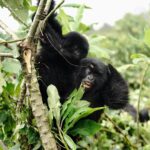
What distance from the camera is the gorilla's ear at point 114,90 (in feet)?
10.5

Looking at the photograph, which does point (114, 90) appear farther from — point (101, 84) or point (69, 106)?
point (69, 106)

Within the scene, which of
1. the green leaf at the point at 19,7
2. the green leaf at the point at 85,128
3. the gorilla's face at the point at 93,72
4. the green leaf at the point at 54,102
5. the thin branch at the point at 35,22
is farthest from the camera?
the gorilla's face at the point at 93,72

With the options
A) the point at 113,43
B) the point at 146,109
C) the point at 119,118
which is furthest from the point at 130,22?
the point at 119,118

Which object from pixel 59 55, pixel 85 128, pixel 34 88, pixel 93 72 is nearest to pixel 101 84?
pixel 93 72

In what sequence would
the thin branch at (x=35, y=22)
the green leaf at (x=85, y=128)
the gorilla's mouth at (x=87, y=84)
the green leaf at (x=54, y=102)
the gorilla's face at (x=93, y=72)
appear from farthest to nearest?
the gorilla's face at (x=93, y=72), the gorilla's mouth at (x=87, y=84), the green leaf at (x=85, y=128), the green leaf at (x=54, y=102), the thin branch at (x=35, y=22)

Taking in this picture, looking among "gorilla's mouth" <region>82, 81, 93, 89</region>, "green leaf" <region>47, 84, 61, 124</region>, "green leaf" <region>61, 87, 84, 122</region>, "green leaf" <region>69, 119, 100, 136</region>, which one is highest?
"green leaf" <region>47, 84, 61, 124</region>

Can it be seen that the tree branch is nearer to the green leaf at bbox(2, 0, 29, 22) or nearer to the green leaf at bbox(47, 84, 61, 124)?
the green leaf at bbox(47, 84, 61, 124)

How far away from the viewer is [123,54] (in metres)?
10.9

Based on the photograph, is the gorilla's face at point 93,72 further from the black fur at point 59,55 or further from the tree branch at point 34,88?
the tree branch at point 34,88

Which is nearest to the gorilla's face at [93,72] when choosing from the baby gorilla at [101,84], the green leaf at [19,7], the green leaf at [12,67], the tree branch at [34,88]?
the baby gorilla at [101,84]

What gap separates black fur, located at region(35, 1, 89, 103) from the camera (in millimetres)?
3025

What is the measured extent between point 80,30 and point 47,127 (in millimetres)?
1695

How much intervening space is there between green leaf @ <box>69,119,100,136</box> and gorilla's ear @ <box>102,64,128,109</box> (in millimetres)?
1161

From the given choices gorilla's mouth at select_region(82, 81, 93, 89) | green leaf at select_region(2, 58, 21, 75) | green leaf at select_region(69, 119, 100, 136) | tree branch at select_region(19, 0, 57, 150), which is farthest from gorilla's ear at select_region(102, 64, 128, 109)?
tree branch at select_region(19, 0, 57, 150)
